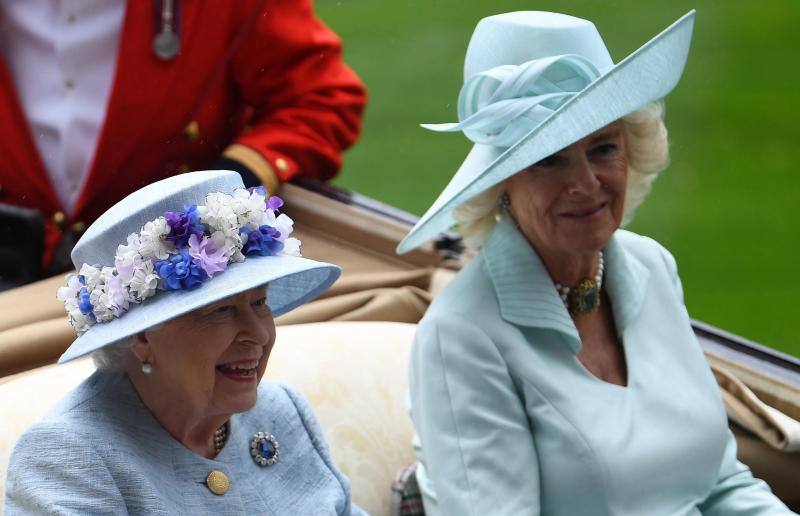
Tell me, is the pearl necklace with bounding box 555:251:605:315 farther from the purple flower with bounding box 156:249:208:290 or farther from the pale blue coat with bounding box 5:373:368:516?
the purple flower with bounding box 156:249:208:290

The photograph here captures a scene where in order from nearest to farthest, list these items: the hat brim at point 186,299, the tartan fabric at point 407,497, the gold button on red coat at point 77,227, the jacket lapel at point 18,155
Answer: the hat brim at point 186,299 → the tartan fabric at point 407,497 → the jacket lapel at point 18,155 → the gold button on red coat at point 77,227

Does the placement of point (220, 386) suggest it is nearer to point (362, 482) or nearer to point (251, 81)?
point (362, 482)

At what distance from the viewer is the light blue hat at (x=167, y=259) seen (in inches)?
86.3

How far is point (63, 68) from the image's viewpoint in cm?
371

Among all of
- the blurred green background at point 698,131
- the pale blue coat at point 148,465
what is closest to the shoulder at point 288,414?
the pale blue coat at point 148,465

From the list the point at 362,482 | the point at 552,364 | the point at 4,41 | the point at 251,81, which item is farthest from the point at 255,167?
the point at 552,364

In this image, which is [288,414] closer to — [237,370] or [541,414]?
[237,370]

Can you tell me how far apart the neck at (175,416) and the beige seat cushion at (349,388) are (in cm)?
52

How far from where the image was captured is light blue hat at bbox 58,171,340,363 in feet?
7.19

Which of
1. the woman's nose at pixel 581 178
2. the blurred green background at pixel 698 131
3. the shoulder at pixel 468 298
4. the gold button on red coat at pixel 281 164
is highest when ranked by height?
the woman's nose at pixel 581 178

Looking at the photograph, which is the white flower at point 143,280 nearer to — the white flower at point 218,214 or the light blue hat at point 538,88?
the white flower at point 218,214

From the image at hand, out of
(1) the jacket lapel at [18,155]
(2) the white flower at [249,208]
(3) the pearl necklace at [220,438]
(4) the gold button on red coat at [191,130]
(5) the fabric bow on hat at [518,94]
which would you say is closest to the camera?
(2) the white flower at [249,208]

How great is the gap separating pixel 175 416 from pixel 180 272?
26 cm

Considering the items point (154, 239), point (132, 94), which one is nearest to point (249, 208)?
point (154, 239)
